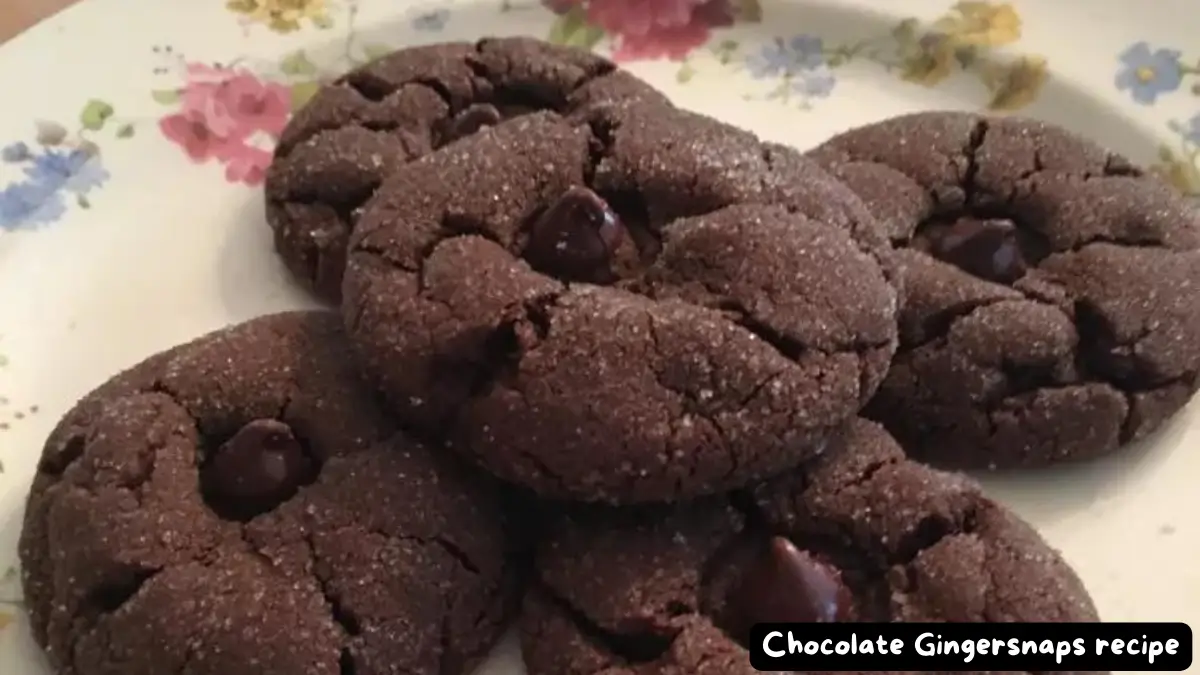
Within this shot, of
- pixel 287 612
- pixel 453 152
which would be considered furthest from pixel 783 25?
pixel 287 612

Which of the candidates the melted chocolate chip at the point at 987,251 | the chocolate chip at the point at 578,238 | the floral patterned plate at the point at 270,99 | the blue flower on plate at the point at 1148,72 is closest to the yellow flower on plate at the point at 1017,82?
the floral patterned plate at the point at 270,99

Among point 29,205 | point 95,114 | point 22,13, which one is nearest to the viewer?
point 29,205

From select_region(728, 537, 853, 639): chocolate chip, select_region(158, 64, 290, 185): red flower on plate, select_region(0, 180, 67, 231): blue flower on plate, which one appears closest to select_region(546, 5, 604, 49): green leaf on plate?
select_region(158, 64, 290, 185): red flower on plate

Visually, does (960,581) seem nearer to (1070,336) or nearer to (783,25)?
(1070,336)

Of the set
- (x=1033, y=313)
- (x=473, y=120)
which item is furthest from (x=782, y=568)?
(x=473, y=120)

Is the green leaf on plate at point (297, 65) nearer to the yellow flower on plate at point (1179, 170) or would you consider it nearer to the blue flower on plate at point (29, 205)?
the blue flower on plate at point (29, 205)

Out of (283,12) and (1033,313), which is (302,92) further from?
(1033,313)

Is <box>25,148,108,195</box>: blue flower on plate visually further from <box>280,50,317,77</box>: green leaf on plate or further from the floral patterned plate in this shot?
<box>280,50,317,77</box>: green leaf on plate
